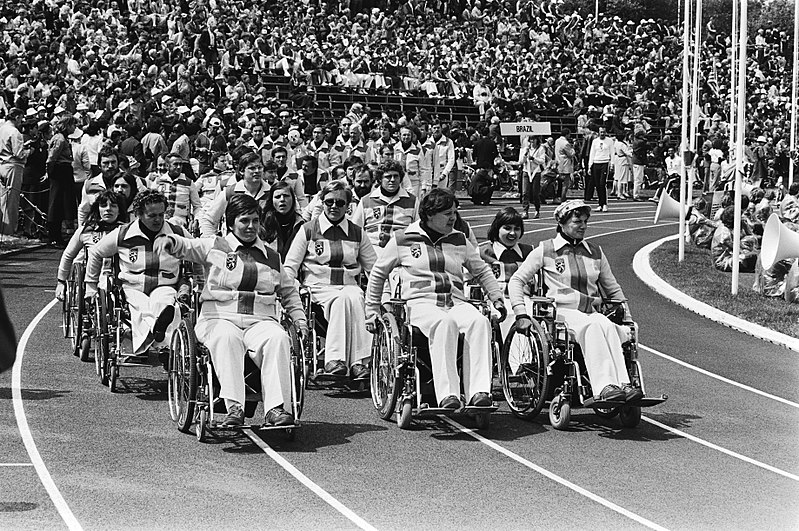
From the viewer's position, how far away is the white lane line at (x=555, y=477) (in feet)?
24.0

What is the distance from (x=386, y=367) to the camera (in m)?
9.80

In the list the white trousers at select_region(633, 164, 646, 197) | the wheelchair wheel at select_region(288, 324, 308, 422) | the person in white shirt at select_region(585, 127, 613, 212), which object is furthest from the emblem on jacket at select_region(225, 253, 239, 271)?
the white trousers at select_region(633, 164, 646, 197)

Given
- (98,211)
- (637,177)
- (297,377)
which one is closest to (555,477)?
(297,377)

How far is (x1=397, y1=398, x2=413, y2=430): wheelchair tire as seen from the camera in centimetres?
948

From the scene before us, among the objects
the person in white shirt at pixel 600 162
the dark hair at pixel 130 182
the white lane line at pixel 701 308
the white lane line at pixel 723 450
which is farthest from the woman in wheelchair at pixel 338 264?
the person in white shirt at pixel 600 162

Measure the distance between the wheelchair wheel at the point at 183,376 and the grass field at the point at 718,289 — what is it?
7.75 m

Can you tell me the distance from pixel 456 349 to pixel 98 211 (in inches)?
179

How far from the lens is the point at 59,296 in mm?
11805

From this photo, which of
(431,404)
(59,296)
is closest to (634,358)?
(431,404)

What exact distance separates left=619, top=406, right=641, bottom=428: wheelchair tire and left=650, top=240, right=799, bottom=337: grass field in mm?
5396

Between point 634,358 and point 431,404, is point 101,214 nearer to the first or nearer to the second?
point 431,404

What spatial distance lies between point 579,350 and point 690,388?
7.87 ft

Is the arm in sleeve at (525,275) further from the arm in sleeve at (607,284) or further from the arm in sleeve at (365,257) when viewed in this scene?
the arm in sleeve at (365,257)

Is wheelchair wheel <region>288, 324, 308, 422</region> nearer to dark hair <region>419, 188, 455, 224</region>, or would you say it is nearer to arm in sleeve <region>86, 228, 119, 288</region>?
dark hair <region>419, 188, 455, 224</region>
